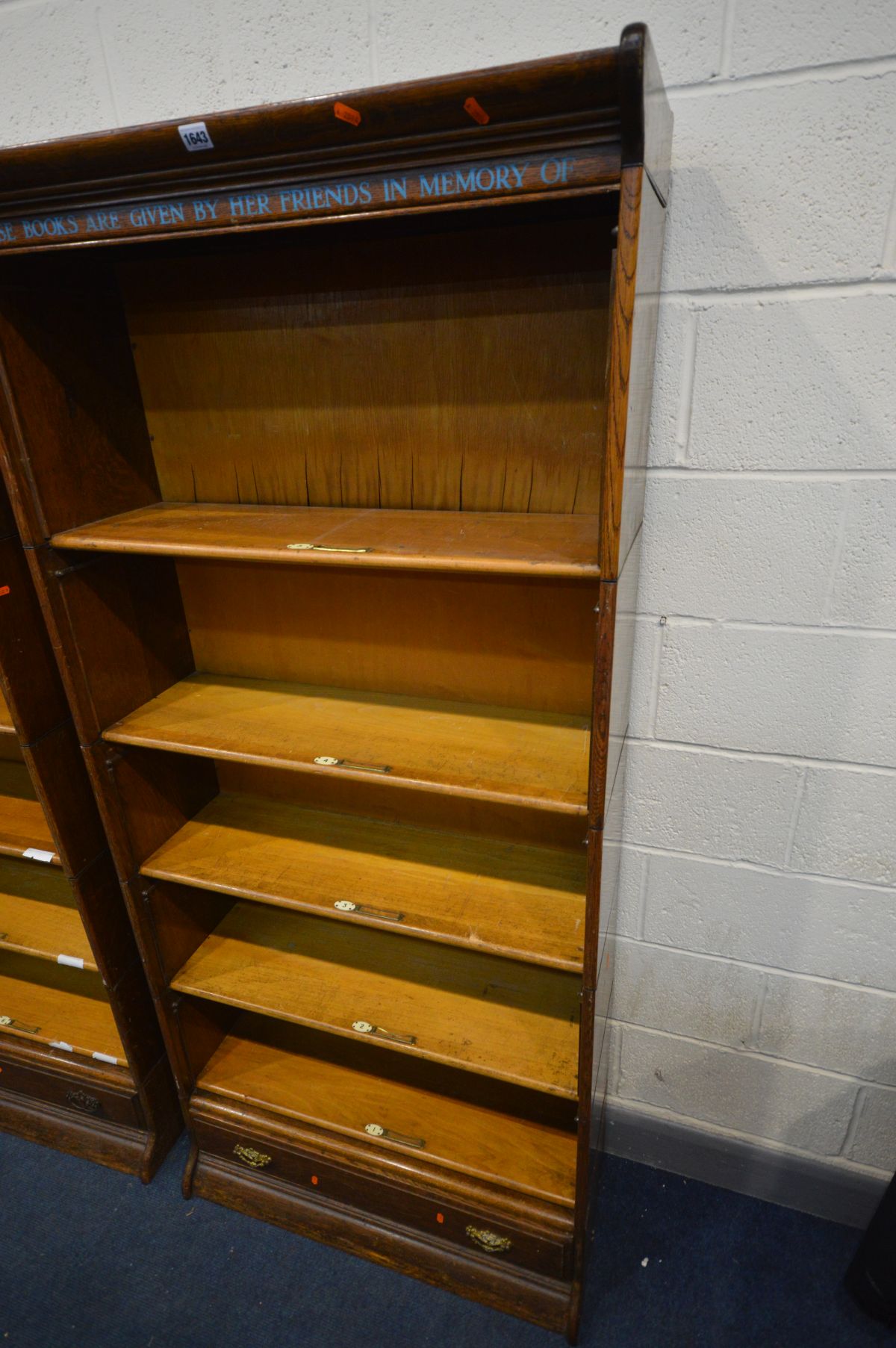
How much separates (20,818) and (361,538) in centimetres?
109

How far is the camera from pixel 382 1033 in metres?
1.37

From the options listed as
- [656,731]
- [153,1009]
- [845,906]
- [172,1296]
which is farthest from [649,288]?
[172,1296]

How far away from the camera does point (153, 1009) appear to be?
1.68 metres

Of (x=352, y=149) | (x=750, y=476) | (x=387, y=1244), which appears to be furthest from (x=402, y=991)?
(x=352, y=149)

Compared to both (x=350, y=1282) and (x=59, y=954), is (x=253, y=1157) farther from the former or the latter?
(x=59, y=954)

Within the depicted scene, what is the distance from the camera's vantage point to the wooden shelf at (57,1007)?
66.7 inches

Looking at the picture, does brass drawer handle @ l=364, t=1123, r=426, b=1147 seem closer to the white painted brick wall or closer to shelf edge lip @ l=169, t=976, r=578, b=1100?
shelf edge lip @ l=169, t=976, r=578, b=1100

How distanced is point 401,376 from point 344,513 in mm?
234

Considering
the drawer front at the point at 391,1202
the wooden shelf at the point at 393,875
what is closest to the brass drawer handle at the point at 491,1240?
the drawer front at the point at 391,1202

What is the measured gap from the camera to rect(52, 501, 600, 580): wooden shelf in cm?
95

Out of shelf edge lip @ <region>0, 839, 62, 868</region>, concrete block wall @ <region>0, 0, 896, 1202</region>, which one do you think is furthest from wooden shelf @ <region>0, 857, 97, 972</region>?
concrete block wall @ <region>0, 0, 896, 1202</region>

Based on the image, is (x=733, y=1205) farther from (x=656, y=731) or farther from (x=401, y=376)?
(x=401, y=376)

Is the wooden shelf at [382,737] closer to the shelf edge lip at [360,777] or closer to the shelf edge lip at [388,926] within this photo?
the shelf edge lip at [360,777]

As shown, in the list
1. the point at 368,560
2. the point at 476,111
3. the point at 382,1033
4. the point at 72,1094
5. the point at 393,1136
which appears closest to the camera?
the point at 476,111
